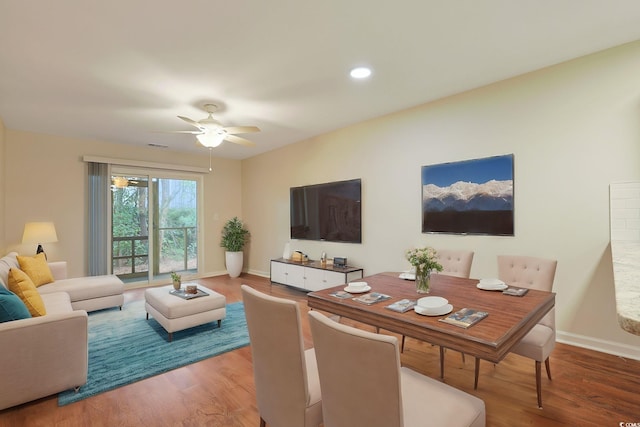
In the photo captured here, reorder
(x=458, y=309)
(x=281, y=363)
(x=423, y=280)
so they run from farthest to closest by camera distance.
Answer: (x=423, y=280) < (x=458, y=309) < (x=281, y=363)

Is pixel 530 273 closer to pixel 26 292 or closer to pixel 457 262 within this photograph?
pixel 457 262

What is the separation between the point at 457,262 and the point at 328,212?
248cm

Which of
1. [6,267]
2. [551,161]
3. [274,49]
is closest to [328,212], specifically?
[274,49]

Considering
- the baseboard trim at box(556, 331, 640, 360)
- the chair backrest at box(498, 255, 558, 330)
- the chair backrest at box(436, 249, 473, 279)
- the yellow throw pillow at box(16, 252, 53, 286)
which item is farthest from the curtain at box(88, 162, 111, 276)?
the baseboard trim at box(556, 331, 640, 360)

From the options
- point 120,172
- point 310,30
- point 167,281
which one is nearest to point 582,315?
point 310,30

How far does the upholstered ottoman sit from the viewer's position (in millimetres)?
3125

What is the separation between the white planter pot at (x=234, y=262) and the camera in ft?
20.9

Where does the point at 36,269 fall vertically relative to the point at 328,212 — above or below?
below

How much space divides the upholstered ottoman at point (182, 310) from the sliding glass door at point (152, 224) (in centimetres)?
257

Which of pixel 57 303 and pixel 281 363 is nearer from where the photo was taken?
pixel 281 363

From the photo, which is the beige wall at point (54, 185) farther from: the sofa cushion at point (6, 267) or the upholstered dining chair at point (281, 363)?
the upholstered dining chair at point (281, 363)

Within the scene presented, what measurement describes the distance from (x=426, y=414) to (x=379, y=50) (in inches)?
101

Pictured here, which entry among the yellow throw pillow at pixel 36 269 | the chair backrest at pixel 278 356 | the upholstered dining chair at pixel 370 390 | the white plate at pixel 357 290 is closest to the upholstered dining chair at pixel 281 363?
the chair backrest at pixel 278 356

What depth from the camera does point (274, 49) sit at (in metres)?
2.53
